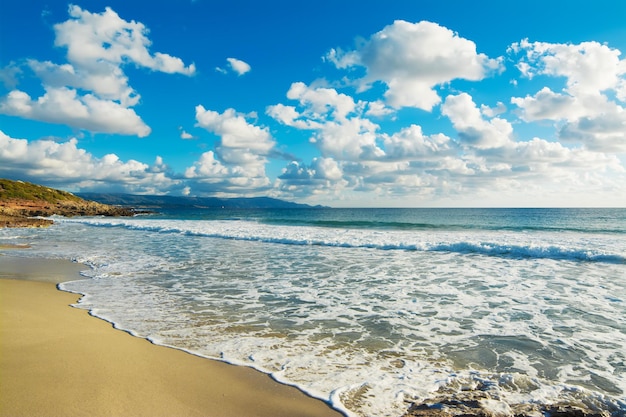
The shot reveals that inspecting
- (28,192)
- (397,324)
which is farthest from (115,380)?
(28,192)

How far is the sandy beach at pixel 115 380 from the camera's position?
400 cm

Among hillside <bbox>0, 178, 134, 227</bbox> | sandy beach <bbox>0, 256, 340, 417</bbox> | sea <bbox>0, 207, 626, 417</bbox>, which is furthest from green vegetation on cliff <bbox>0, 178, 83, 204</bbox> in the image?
sandy beach <bbox>0, 256, 340, 417</bbox>

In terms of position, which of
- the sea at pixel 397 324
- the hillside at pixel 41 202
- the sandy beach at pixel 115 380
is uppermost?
the hillside at pixel 41 202

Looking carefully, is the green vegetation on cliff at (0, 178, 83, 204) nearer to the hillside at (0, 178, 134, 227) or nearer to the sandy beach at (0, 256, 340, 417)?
the hillside at (0, 178, 134, 227)

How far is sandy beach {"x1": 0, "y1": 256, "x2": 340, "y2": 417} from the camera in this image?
4000mm

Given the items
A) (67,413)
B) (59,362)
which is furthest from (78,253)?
(67,413)

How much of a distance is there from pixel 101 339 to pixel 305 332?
11.7 feet

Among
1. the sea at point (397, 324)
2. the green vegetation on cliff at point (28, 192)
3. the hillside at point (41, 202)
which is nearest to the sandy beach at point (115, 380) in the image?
the sea at point (397, 324)

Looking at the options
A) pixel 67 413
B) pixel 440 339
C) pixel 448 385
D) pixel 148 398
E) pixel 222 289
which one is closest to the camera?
pixel 67 413

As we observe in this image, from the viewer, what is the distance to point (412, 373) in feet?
16.8

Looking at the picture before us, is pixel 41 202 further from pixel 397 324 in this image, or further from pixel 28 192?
pixel 397 324

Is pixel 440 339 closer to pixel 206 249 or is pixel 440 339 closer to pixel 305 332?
pixel 305 332

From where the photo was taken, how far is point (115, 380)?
462 centimetres

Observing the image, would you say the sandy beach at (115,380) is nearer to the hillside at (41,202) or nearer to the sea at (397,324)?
the sea at (397,324)
